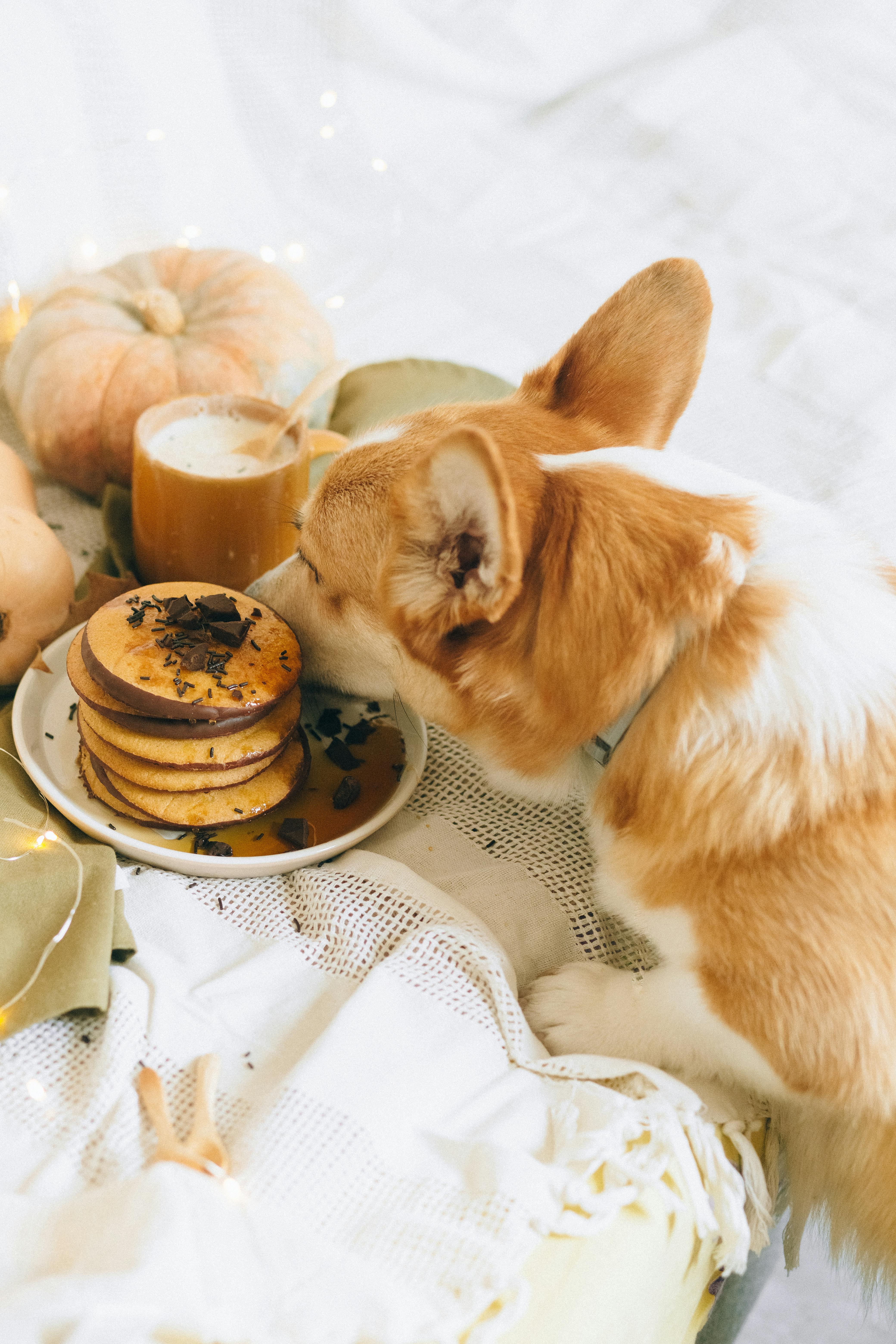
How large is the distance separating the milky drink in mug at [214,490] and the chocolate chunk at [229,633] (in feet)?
1.03

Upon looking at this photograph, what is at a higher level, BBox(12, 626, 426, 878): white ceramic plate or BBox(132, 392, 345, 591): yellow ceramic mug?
BBox(132, 392, 345, 591): yellow ceramic mug

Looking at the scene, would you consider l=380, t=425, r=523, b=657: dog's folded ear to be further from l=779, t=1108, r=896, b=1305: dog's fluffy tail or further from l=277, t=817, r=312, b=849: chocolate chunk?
l=779, t=1108, r=896, b=1305: dog's fluffy tail

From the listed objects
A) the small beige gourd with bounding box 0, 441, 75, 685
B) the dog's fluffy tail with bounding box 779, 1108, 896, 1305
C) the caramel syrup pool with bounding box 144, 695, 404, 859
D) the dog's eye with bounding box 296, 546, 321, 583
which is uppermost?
the dog's eye with bounding box 296, 546, 321, 583

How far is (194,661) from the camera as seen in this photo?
1160mm

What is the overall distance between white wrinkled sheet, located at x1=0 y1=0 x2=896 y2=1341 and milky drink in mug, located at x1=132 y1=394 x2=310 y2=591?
0.68 meters

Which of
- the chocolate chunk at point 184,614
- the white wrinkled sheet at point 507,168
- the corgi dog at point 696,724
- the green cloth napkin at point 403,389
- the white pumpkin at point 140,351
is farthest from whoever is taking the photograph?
the white wrinkled sheet at point 507,168

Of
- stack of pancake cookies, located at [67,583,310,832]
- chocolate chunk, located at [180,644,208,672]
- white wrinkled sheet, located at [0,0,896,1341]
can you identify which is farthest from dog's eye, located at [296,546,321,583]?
white wrinkled sheet, located at [0,0,896,1341]

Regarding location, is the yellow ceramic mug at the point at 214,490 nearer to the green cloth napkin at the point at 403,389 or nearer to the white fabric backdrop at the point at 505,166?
the green cloth napkin at the point at 403,389

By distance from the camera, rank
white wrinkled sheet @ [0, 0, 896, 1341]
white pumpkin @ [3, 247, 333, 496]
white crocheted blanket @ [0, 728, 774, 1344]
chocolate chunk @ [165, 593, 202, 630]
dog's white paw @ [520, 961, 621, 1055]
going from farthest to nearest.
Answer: white wrinkled sheet @ [0, 0, 896, 1341] → white pumpkin @ [3, 247, 333, 496] → chocolate chunk @ [165, 593, 202, 630] → dog's white paw @ [520, 961, 621, 1055] → white crocheted blanket @ [0, 728, 774, 1344]

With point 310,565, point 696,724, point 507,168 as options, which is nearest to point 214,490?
point 310,565

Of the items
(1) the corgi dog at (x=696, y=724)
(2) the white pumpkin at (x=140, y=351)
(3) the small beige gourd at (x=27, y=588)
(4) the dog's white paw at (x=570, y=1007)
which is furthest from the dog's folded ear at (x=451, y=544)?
(2) the white pumpkin at (x=140, y=351)

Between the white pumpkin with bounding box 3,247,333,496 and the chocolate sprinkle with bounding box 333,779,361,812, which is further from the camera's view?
the white pumpkin with bounding box 3,247,333,496

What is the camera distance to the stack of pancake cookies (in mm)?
1143

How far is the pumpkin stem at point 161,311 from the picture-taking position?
180 centimetres
